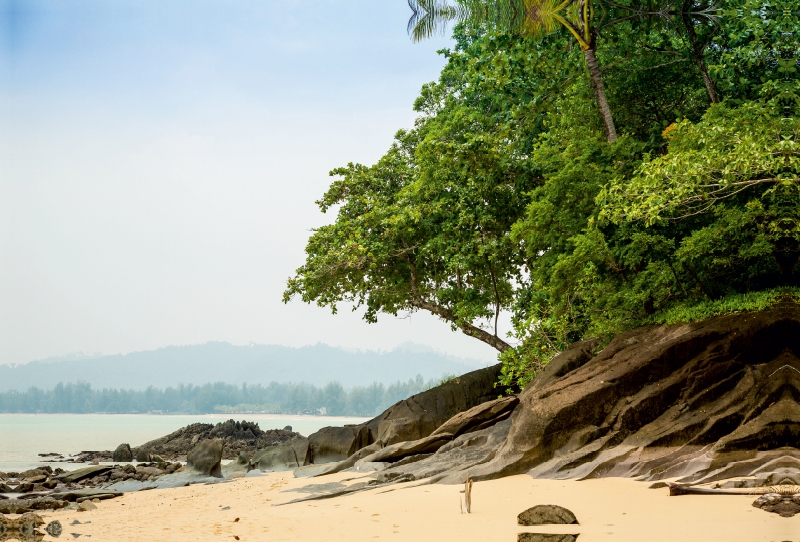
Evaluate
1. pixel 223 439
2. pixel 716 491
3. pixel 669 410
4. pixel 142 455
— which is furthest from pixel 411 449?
pixel 223 439

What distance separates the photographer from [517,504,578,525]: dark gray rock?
660 centimetres

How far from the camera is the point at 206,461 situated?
707 inches

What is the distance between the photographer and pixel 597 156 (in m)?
13.9

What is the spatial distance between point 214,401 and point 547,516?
152m

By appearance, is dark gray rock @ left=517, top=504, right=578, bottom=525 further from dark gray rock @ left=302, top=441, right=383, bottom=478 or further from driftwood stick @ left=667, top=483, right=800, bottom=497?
dark gray rock @ left=302, top=441, right=383, bottom=478

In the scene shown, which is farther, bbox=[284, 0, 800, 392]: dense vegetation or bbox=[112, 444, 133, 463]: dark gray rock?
bbox=[112, 444, 133, 463]: dark gray rock

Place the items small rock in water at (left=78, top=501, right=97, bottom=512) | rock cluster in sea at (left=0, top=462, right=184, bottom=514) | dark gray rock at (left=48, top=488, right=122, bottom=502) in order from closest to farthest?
1. rock cluster in sea at (left=0, top=462, right=184, bottom=514)
2. small rock in water at (left=78, top=501, right=97, bottom=512)
3. dark gray rock at (left=48, top=488, right=122, bottom=502)

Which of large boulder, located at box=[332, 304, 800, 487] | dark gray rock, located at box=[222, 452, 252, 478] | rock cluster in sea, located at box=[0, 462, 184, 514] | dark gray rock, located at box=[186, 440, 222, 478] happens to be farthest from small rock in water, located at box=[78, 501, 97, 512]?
dark gray rock, located at box=[222, 452, 252, 478]

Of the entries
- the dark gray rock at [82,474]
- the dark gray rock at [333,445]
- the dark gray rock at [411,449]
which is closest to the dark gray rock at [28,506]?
the dark gray rock at [82,474]

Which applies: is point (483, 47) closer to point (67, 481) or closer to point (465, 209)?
point (465, 209)

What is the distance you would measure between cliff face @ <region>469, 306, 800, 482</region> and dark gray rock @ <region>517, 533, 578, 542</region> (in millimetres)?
2945

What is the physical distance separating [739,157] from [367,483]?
8044 millimetres

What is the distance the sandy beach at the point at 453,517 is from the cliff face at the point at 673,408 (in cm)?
70

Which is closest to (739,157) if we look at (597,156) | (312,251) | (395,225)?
(597,156)
